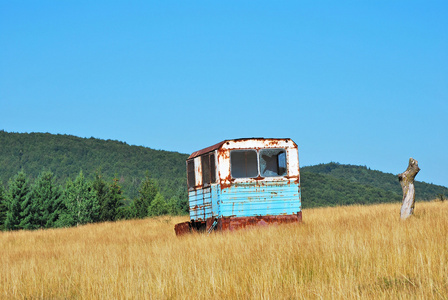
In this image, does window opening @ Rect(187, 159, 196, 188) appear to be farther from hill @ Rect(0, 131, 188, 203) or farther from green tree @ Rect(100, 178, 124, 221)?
hill @ Rect(0, 131, 188, 203)

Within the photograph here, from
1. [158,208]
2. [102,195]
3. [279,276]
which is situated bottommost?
[279,276]

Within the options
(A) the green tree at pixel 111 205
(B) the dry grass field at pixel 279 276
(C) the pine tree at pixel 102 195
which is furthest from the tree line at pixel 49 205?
(B) the dry grass field at pixel 279 276

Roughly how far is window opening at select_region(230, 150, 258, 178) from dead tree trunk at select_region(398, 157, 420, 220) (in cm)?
386

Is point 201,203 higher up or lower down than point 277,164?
lower down

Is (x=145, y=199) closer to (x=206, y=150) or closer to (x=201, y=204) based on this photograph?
(x=201, y=204)

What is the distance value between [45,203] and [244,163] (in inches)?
1198

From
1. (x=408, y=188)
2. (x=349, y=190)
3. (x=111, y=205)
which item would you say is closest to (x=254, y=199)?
(x=408, y=188)

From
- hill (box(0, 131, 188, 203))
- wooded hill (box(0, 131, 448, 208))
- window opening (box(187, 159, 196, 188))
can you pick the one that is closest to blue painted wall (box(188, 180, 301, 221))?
window opening (box(187, 159, 196, 188))

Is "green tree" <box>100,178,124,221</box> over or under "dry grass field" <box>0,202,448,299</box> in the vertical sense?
over

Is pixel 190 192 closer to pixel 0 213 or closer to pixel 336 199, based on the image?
pixel 0 213

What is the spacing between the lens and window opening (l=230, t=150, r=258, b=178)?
13.9 m

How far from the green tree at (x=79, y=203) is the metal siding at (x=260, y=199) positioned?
94.5 ft

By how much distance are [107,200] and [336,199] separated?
35.3m

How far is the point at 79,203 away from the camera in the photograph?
40.4 meters
